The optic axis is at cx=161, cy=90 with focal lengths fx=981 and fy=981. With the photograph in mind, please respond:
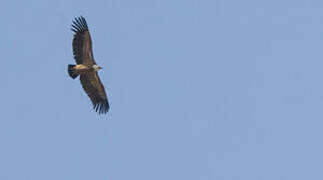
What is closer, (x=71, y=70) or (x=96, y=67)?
(x=71, y=70)

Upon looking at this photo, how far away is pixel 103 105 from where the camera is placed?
48062mm

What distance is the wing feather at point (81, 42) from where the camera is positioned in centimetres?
4519

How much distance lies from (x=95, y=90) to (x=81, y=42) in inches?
121

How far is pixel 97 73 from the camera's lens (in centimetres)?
4681

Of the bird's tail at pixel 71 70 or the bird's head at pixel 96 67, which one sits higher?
the bird's head at pixel 96 67

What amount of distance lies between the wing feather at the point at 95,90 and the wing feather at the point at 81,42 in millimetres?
1254

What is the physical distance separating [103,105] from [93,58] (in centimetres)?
316

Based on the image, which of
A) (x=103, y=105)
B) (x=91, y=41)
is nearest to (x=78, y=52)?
(x=91, y=41)

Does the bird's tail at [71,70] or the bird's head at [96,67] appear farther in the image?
the bird's head at [96,67]

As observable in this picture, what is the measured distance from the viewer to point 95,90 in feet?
155

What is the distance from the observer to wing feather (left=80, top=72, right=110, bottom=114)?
4678cm

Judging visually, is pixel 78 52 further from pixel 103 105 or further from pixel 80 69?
pixel 103 105

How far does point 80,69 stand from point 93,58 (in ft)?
2.83

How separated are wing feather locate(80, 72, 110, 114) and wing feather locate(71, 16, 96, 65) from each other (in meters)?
1.25
